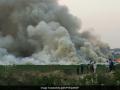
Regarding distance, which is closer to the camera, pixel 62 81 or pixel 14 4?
pixel 62 81

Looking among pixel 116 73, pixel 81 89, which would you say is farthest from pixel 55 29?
pixel 81 89

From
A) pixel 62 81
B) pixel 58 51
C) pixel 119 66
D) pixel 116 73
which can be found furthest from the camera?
pixel 58 51

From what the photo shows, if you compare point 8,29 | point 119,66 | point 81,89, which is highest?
point 8,29

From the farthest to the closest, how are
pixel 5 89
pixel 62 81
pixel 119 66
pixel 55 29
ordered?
pixel 55 29, pixel 119 66, pixel 62 81, pixel 5 89

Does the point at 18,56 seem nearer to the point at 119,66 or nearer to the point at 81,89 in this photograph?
the point at 119,66

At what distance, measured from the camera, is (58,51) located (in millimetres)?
66875

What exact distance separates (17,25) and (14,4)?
351 cm

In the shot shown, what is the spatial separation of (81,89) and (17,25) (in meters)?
50.6

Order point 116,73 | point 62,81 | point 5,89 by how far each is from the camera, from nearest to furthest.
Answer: point 5,89
point 62,81
point 116,73

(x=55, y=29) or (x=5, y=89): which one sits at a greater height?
(x=55, y=29)

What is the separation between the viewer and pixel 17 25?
75750mm

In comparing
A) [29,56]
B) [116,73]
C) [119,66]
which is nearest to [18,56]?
[29,56]

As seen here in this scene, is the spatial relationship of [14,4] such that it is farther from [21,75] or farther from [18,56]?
[21,75]

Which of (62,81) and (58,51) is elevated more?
(58,51)
